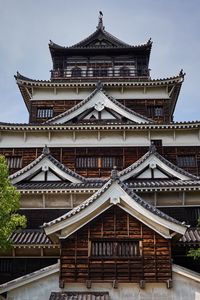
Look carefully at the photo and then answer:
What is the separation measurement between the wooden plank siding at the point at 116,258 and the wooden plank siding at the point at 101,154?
6865mm

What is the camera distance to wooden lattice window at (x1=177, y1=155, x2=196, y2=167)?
69.6ft

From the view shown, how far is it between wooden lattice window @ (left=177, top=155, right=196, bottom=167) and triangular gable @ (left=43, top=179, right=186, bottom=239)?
7.69 meters

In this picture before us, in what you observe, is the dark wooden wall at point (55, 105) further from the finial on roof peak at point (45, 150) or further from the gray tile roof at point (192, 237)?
the gray tile roof at point (192, 237)

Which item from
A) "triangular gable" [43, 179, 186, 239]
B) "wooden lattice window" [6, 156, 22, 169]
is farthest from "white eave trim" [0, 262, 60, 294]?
"wooden lattice window" [6, 156, 22, 169]

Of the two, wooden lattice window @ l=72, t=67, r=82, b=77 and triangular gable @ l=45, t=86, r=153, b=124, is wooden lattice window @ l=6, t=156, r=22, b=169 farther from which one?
wooden lattice window @ l=72, t=67, r=82, b=77

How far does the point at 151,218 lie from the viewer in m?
13.9

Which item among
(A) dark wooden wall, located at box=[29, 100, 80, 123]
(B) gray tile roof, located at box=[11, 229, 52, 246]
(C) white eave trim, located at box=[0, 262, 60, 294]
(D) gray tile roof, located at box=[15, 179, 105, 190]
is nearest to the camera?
(C) white eave trim, located at box=[0, 262, 60, 294]

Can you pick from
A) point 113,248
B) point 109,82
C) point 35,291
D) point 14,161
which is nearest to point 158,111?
point 109,82

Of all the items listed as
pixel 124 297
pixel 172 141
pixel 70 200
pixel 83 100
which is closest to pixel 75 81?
pixel 83 100

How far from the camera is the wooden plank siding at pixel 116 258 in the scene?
1377cm

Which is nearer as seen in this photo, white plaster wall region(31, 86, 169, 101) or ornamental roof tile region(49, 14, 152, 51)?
white plaster wall region(31, 86, 169, 101)

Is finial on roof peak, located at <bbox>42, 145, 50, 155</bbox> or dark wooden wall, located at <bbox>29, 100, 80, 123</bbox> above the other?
dark wooden wall, located at <bbox>29, 100, 80, 123</bbox>

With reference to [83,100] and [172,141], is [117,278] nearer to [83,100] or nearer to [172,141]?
[172,141]

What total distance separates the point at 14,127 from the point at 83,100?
15.3ft
